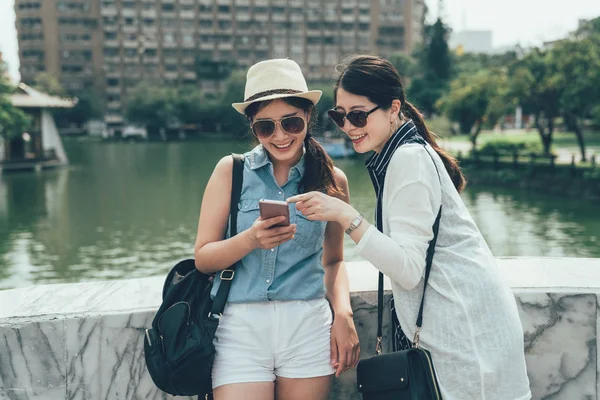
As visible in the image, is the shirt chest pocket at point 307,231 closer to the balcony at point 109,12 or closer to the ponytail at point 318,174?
the ponytail at point 318,174

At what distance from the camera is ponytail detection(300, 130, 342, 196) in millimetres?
2205

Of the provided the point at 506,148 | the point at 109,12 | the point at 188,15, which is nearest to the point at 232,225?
the point at 506,148

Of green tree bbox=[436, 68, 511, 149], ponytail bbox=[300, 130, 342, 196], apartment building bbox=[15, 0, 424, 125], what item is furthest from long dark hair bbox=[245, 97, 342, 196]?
apartment building bbox=[15, 0, 424, 125]

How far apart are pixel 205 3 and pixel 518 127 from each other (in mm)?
37868

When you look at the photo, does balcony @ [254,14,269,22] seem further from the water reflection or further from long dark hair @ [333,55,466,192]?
long dark hair @ [333,55,466,192]

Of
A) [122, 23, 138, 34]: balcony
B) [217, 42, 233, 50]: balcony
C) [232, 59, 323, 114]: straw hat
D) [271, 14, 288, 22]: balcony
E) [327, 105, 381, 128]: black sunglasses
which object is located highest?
→ [271, 14, 288, 22]: balcony

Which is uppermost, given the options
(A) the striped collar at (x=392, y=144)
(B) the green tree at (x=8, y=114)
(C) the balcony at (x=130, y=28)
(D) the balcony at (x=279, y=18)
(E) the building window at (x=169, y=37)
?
(D) the balcony at (x=279, y=18)

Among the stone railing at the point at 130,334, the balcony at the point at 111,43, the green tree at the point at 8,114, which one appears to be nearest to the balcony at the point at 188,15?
the balcony at the point at 111,43

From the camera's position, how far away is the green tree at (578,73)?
19.9 metres

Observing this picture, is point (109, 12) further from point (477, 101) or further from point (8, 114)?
point (477, 101)

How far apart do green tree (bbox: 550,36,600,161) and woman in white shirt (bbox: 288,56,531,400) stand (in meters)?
19.8

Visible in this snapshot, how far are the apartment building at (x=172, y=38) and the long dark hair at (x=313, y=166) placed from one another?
75163mm

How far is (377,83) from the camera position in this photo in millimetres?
1971

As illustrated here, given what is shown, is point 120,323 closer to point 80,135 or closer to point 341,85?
point 341,85
